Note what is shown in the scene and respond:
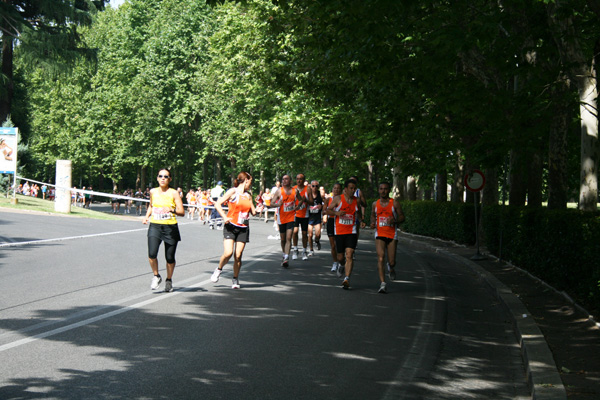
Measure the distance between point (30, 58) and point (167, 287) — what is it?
29.0 metres

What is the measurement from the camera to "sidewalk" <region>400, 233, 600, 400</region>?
20.4 feet

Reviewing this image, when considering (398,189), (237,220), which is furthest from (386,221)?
(398,189)

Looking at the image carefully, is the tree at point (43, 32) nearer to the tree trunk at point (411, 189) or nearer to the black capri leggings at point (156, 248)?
the tree trunk at point (411, 189)

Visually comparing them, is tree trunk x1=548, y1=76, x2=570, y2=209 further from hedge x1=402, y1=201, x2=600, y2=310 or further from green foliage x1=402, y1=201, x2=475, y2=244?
green foliage x1=402, y1=201, x2=475, y2=244

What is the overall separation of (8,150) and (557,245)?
28.3m

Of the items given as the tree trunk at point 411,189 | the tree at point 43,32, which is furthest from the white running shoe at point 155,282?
the tree trunk at point 411,189

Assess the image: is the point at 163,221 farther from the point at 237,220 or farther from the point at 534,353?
the point at 534,353

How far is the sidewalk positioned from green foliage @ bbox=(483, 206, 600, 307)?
10.3 inches

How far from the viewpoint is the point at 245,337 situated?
315 inches

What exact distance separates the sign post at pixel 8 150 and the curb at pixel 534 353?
27.1m

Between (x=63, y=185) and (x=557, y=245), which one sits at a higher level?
(x=63, y=185)

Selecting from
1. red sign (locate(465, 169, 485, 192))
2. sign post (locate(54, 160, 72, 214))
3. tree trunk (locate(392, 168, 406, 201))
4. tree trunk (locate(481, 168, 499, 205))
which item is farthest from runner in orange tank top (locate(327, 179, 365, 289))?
tree trunk (locate(392, 168, 406, 201))

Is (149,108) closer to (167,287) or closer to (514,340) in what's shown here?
(167,287)

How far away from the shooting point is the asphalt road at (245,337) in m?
6.02
